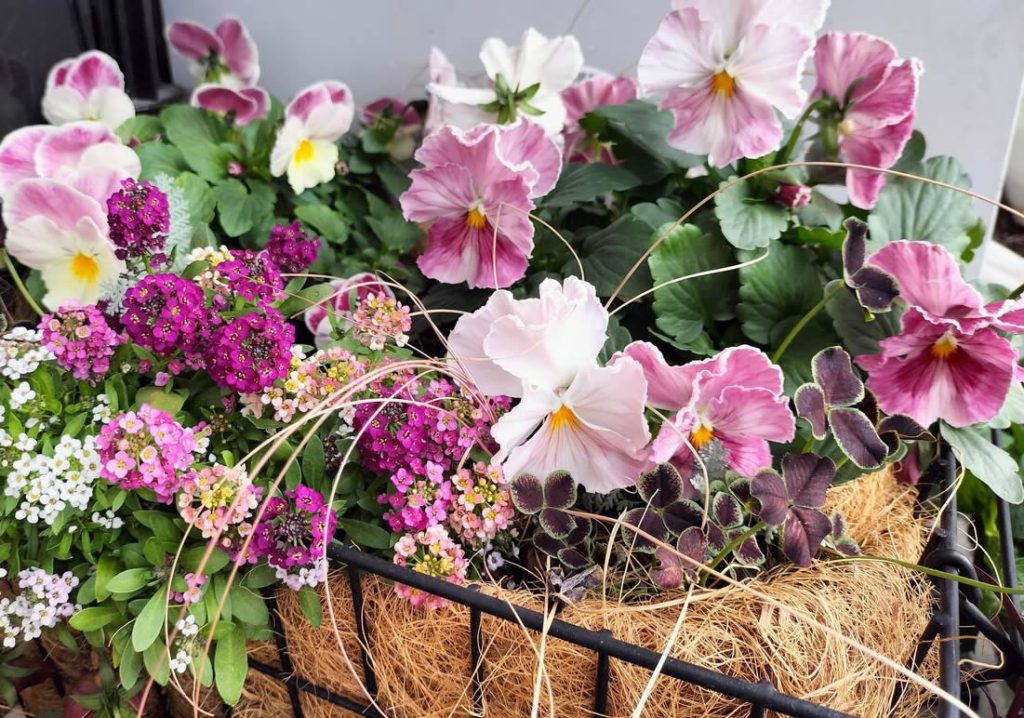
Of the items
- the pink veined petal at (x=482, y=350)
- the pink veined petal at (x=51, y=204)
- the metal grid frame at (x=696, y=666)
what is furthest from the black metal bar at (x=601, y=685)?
the pink veined petal at (x=51, y=204)

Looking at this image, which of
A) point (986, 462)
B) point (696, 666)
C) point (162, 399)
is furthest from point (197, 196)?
point (986, 462)

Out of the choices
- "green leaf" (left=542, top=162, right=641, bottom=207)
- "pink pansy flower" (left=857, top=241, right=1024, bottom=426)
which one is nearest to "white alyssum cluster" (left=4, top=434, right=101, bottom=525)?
"green leaf" (left=542, top=162, right=641, bottom=207)

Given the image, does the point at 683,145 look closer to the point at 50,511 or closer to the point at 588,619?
the point at 588,619

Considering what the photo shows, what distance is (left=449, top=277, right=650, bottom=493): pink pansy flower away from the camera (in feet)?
2.02

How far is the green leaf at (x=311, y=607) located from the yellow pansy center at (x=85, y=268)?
0.43 metres

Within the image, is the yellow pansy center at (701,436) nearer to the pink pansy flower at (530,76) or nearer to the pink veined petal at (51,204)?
the pink pansy flower at (530,76)

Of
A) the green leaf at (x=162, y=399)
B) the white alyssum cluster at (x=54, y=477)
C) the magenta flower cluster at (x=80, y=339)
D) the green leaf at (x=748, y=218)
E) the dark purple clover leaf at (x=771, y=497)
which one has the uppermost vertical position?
the green leaf at (x=748, y=218)

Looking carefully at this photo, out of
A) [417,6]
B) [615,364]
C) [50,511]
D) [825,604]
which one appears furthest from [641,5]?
[50,511]

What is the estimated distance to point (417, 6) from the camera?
121 centimetres

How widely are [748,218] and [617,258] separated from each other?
14 cm

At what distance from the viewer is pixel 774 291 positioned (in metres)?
0.84

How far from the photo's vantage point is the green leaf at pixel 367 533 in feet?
2.31

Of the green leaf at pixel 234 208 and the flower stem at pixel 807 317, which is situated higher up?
the flower stem at pixel 807 317

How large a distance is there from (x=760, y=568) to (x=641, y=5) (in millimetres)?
798
